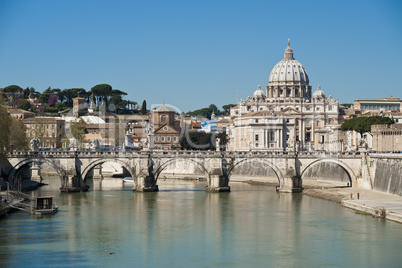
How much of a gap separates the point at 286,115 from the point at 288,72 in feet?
135

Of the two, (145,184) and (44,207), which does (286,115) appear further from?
(44,207)

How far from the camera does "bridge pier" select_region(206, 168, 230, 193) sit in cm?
6431

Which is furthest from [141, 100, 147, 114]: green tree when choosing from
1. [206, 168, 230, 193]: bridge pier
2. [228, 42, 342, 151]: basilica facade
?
[206, 168, 230, 193]: bridge pier

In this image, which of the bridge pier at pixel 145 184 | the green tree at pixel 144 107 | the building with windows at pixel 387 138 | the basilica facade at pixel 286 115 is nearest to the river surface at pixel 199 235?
the bridge pier at pixel 145 184

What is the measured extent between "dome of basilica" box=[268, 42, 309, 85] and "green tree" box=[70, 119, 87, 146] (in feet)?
181

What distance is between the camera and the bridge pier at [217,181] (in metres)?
64.3

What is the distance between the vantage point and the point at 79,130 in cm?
12012

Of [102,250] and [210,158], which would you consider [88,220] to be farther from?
[210,158]

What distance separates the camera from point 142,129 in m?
130

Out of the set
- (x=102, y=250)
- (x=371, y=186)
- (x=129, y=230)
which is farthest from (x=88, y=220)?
(x=371, y=186)

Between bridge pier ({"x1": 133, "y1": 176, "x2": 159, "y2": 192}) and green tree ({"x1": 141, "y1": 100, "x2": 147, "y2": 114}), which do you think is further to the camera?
green tree ({"x1": 141, "y1": 100, "x2": 147, "y2": 114})

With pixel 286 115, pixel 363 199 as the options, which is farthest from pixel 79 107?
pixel 363 199

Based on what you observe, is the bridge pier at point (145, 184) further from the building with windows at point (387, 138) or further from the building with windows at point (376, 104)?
the building with windows at point (376, 104)

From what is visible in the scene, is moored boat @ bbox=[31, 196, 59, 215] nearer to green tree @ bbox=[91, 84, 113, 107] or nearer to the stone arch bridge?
the stone arch bridge
